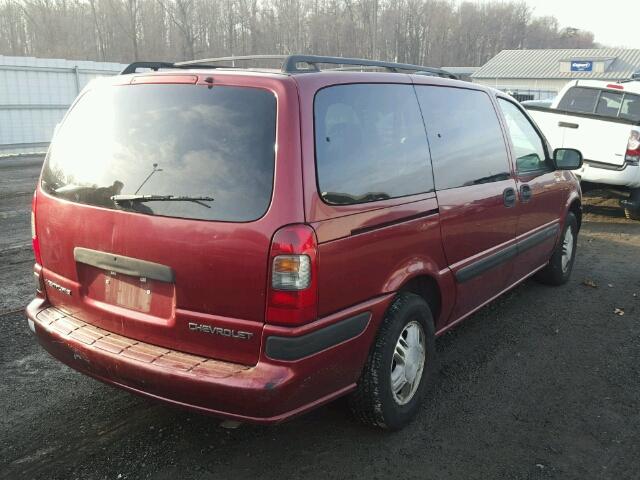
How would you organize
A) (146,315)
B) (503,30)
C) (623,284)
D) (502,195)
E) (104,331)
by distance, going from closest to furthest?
(146,315), (104,331), (502,195), (623,284), (503,30)

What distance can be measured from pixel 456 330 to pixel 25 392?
3052 millimetres

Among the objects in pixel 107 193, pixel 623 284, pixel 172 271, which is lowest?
pixel 623 284

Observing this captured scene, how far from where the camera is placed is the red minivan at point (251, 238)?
2441 mm

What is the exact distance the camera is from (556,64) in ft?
176

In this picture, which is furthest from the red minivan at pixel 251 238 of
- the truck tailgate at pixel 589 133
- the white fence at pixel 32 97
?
the white fence at pixel 32 97

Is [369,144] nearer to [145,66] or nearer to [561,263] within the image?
[145,66]

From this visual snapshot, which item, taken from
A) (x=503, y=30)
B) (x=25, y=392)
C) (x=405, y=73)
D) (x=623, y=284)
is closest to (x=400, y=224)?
(x=405, y=73)

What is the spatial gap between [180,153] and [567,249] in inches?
175

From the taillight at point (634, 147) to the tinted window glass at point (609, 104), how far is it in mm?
967

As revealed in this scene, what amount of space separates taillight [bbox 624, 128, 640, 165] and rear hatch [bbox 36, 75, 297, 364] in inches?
303

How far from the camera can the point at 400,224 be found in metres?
2.96

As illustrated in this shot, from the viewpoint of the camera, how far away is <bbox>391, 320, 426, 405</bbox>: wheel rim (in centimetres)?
312

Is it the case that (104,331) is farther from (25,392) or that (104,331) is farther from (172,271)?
(25,392)

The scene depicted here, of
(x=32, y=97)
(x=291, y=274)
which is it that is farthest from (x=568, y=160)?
(x=32, y=97)
